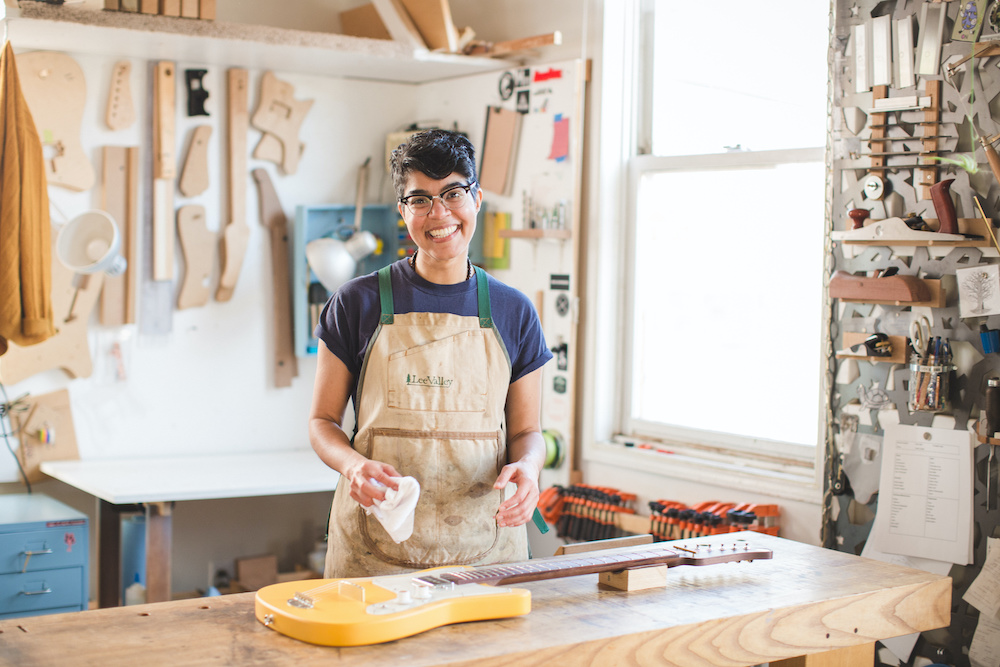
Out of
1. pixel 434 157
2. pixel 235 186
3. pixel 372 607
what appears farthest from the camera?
pixel 235 186

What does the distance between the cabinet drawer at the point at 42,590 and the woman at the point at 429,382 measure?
157cm

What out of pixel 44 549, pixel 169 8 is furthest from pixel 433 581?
pixel 169 8

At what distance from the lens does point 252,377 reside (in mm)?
4215

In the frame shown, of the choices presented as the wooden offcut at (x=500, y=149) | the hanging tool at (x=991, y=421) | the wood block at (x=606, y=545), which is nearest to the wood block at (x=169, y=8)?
the wooden offcut at (x=500, y=149)

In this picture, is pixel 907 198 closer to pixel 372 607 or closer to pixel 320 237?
pixel 372 607

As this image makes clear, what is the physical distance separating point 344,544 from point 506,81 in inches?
94.1

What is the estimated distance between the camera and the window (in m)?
3.17

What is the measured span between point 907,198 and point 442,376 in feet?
4.57

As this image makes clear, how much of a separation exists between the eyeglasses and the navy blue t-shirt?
0.18 m

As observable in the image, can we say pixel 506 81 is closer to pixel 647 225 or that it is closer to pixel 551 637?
pixel 647 225

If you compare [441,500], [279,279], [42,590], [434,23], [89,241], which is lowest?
[42,590]

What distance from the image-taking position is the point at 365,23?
4188 millimetres

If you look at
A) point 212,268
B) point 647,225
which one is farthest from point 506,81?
point 212,268

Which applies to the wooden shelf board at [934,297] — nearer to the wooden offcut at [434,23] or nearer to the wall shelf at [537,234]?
the wall shelf at [537,234]
